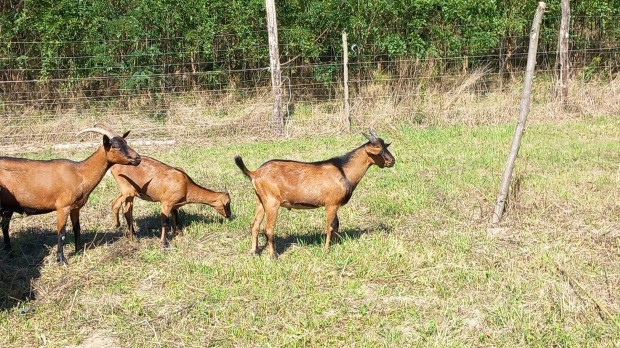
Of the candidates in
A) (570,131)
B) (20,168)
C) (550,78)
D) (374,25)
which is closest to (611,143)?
(570,131)

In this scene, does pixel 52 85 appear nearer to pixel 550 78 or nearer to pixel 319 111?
pixel 319 111

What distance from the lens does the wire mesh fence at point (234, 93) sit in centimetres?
1438

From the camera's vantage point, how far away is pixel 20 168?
6961 millimetres

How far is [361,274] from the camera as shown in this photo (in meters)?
6.36

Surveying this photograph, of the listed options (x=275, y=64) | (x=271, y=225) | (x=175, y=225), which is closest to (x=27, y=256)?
(x=175, y=225)

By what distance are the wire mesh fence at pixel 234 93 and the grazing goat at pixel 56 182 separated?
6.44 meters

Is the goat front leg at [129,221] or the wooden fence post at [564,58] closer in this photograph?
the goat front leg at [129,221]

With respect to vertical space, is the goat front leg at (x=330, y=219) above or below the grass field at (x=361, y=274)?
above

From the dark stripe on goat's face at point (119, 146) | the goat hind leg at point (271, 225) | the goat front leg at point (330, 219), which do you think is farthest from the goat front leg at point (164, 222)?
the goat front leg at point (330, 219)

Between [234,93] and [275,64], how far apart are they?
6.14 ft

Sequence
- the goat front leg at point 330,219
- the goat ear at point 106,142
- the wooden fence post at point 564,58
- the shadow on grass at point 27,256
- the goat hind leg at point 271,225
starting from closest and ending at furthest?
the shadow on grass at point 27,256 < the goat hind leg at point 271,225 < the goat front leg at point 330,219 < the goat ear at point 106,142 < the wooden fence post at point 564,58

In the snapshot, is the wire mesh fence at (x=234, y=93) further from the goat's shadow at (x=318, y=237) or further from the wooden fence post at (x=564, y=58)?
the goat's shadow at (x=318, y=237)

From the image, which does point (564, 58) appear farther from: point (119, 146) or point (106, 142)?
point (106, 142)

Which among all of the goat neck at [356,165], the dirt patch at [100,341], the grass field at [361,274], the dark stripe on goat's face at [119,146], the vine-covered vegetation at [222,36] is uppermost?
the vine-covered vegetation at [222,36]
